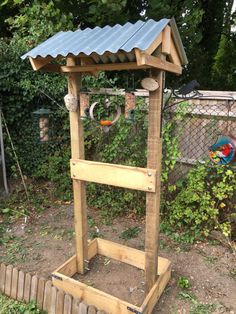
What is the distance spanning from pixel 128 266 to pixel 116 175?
1224mm

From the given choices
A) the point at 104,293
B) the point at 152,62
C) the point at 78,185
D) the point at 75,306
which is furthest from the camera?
the point at 78,185

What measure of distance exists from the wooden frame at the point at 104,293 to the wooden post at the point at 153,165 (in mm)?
166

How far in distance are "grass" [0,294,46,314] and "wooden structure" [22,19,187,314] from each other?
0.25m

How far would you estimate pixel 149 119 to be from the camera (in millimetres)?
1973

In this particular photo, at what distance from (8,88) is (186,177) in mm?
2997

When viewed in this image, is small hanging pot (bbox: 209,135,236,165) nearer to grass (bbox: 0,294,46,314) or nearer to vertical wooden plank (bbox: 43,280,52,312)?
vertical wooden plank (bbox: 43,280,52,312)

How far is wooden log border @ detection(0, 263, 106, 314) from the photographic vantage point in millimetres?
2092

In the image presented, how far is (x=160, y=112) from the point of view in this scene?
195cm

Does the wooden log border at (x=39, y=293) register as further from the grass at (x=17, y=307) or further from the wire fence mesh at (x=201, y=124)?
the wire fence mesh at (x=201, y=124)

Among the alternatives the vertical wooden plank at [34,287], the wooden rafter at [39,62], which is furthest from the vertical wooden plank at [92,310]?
the wooden rafter at [39,62]

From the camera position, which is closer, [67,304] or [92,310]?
[92,310]

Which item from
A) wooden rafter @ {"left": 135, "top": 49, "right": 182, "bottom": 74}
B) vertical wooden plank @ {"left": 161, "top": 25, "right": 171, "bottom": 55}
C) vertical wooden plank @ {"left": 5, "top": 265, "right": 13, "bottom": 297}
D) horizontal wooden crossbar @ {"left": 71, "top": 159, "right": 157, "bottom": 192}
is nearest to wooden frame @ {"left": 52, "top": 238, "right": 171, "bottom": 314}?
vertical wooden plank @ {"left": 5, "top": 265, "right": 13, "bottom": 297}

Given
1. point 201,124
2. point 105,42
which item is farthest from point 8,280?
point 201,124

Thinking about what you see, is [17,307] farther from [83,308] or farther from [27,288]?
[83,308]
